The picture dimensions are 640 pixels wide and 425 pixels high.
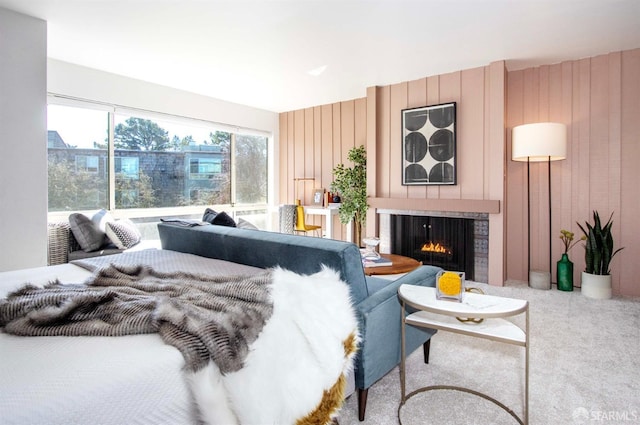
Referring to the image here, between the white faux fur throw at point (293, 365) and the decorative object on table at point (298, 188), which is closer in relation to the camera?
the white faux fur throw at point (293, 365)

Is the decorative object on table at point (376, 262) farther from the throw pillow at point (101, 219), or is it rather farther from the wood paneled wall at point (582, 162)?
the throw pillow at point (101, 219)

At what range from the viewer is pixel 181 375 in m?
0.96

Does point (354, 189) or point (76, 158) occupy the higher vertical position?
point (76, 158)

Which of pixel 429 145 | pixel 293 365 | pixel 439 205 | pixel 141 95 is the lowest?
pixel 293 365

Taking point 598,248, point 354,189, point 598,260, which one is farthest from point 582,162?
point 354,189

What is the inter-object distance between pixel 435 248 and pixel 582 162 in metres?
1.81

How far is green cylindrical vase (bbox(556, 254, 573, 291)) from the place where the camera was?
376 centimetres

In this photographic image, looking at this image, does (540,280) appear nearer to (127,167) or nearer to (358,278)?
(358,278)

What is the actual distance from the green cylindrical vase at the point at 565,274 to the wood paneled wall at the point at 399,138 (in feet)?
1.83

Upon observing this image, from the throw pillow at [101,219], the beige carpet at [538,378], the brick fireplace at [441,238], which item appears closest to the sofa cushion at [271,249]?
the beige carpet at [538,378]

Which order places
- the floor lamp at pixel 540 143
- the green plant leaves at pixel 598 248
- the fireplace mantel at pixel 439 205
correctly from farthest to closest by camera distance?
the fireplace mantel at pixel 439 205
the floor lamp at pixel 540 143
the green plant leaves at pixel 598 248

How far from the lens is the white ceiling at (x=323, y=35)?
286 cm

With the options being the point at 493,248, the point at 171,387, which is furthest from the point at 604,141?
the point at 171,387

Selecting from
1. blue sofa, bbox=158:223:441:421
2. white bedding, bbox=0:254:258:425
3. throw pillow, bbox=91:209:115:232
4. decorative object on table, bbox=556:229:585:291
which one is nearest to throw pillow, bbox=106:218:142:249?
throw pillow, bbox=91:209:115:232
